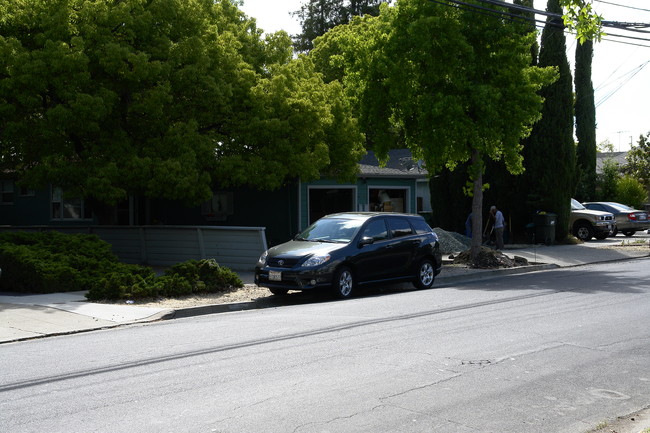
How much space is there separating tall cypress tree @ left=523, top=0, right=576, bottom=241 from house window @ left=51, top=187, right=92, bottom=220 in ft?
59.9

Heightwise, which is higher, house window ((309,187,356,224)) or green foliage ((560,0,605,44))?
green foliage ((560,0,605,44))

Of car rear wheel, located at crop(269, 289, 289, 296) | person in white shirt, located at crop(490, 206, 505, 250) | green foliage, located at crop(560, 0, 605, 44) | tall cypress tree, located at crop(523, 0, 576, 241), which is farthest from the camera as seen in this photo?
tall cypress tree, located at crop(523, 0, 576, 241)

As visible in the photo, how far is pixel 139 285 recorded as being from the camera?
13.7 metres

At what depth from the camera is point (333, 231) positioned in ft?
48.6

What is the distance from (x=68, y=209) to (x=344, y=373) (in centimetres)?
2448

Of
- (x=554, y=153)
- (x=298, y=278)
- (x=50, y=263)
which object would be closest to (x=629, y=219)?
(x=554, y=153)

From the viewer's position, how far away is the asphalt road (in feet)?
18.8

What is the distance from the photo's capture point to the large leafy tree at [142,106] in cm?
1798

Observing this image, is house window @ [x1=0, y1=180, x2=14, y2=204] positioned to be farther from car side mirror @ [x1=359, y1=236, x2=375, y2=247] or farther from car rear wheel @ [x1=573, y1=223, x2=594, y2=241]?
car rear wheel @ [x1=573, y1=223, x2=594, y2=241]

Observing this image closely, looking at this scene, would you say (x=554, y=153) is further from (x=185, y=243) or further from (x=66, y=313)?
(x=66, y=313)

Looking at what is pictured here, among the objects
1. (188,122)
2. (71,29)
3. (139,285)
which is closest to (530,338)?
(139,285)

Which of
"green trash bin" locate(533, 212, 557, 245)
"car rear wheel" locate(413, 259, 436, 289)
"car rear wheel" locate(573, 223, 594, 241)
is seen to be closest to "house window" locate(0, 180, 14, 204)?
"car rear wheel" locate(413, 259, 436, 289)

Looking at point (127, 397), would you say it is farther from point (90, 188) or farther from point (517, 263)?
point (517, 263)

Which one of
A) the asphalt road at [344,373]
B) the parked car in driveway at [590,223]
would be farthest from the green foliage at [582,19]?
the parked car in driveway at [590,223]
